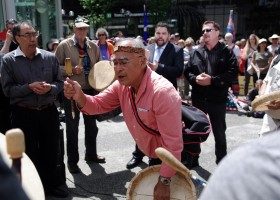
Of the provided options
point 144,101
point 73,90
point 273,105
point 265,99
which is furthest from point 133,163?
point 265,99

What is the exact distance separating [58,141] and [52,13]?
21.0 ft

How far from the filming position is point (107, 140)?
593 cm

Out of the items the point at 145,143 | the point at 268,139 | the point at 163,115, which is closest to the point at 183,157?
the point at 145,143

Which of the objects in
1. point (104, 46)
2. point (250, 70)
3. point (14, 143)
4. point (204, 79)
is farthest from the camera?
point (250, 70)

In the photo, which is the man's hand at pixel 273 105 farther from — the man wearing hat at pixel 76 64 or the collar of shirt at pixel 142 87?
the man wearing hat at pixel 76 64

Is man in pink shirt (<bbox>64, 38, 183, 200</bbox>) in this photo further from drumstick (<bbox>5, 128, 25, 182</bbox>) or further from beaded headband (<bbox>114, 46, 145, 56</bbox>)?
drumstick (<bbox>5, 128, 25, 182</bbox>)

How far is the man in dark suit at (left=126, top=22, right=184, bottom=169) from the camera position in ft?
15.7

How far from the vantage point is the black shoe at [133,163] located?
4.70 meters

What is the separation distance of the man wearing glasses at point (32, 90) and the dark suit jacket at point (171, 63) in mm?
1563

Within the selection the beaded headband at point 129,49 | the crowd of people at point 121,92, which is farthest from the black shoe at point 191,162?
the beaded headband at point 129,49

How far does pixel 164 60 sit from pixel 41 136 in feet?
6.68

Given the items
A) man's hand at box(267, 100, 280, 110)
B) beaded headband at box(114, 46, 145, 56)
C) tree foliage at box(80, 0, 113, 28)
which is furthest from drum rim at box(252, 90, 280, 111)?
tree foliage at box(80, 0, 113, 28)

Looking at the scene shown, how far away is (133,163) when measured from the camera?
474 cm

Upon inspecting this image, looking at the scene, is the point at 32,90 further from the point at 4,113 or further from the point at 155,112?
the point at 155,112
